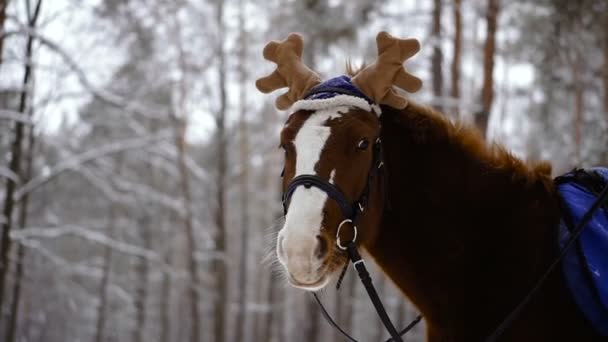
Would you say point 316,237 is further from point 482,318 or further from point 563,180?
point 563,180

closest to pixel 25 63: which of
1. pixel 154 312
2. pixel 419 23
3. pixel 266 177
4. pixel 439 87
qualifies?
pixel 439 87

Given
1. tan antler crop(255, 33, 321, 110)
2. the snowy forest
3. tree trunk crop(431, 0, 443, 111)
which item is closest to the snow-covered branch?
the snowy forest

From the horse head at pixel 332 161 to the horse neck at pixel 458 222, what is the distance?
161 millimetres

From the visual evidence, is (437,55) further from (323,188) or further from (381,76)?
(323,188)

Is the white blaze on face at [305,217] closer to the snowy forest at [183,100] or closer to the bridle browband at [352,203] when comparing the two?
the bridle browband at [352,203]

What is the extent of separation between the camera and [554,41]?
1192 centimetres

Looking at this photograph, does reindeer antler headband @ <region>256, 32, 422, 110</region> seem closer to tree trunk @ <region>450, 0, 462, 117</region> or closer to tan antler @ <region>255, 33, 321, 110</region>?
tan antler @ <region>255, 33, 321, 110</region>

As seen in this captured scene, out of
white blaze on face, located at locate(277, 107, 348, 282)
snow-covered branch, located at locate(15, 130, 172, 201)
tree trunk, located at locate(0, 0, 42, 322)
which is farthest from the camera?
snow-covered branch, located at locate(15, 130, 172, 201)

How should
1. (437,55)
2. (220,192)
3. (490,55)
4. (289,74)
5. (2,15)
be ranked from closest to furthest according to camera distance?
(289,74) < (2,15) < (490,55) < (437,55) < (220,192)

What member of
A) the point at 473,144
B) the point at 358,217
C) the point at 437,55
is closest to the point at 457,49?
the point at 437,55

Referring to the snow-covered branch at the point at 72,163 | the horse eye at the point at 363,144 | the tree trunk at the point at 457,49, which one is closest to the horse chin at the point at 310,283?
the horse eye at the point at 363,144

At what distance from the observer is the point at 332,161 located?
8.02 ft

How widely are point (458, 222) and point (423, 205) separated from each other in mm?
190

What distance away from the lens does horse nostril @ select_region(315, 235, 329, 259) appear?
2.26m
